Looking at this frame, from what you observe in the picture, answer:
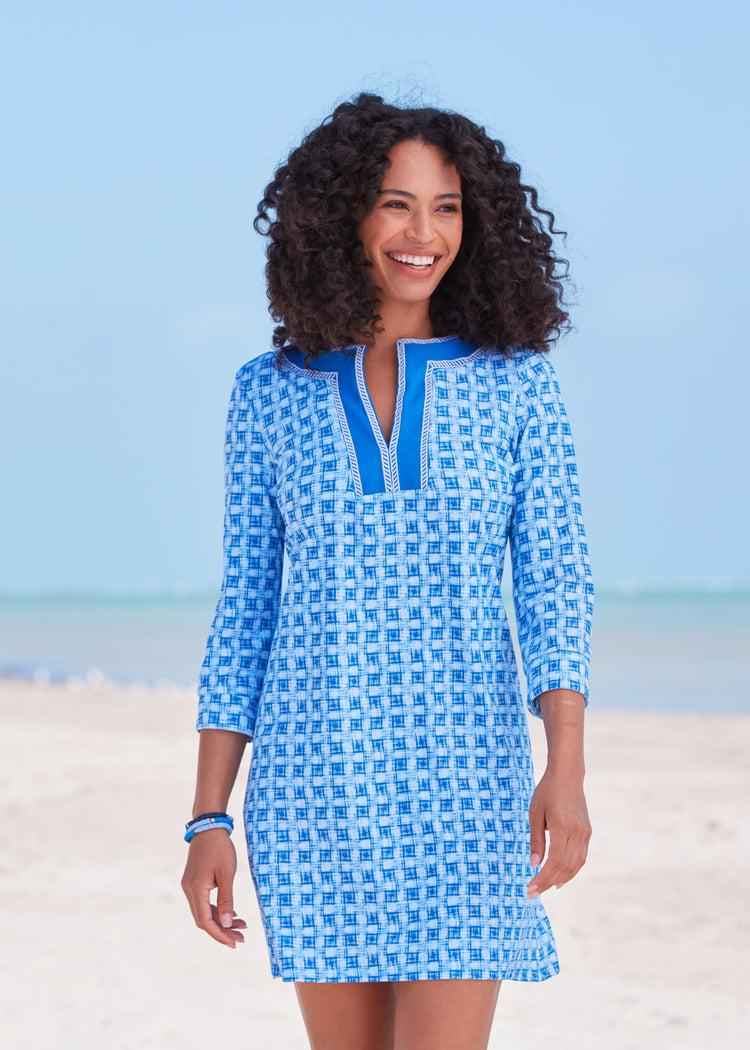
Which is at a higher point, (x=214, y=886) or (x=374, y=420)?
(x=374, y=420)

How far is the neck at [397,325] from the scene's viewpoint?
197 cm

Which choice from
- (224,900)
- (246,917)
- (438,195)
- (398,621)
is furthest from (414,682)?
(246,917)

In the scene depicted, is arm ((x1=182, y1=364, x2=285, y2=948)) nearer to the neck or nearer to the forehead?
the neck

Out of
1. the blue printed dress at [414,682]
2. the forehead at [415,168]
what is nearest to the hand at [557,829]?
the blue printed dress at [414,682]

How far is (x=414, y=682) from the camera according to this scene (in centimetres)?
174

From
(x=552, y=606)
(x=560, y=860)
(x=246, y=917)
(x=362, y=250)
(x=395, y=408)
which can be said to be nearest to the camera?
(x=560, y=860)

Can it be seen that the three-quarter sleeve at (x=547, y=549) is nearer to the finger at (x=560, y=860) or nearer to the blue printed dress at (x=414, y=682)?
the blue printed dress at (x=414, y=682)

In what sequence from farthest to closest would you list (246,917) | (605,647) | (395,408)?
(605,647) → (246,917) → (395,408)

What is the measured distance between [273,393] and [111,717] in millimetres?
8515

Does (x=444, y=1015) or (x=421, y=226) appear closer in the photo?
(x=444, y=1015)

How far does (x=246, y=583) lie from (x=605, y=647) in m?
15.9

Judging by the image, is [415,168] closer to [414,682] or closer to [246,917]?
[414,682]

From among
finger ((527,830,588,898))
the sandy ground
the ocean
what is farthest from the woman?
the ocean

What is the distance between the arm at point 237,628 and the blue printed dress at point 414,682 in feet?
0.04
